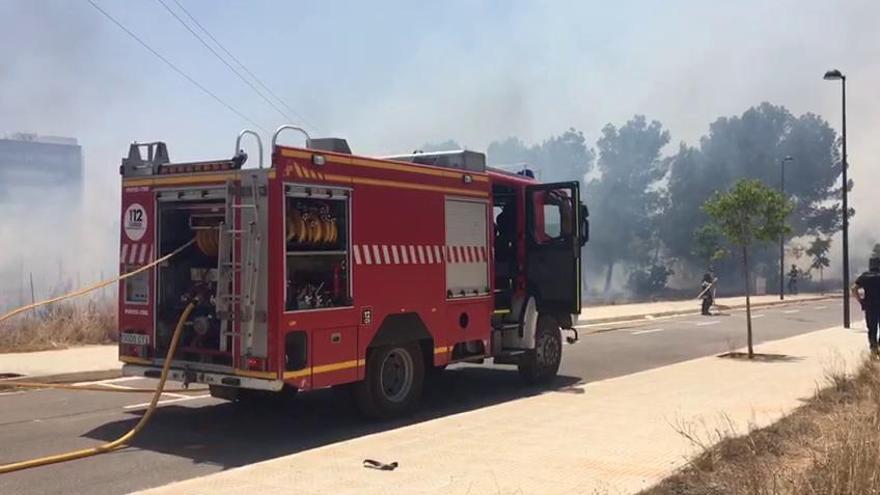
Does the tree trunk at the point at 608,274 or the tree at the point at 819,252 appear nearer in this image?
the tree at the point at 819,252

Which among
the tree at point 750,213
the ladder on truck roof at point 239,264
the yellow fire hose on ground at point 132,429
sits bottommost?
the yellow fire hose on ground at point 132,429

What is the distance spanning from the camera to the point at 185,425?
828 cm

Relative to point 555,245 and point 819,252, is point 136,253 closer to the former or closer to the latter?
point 555,245

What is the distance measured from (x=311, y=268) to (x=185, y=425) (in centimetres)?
209

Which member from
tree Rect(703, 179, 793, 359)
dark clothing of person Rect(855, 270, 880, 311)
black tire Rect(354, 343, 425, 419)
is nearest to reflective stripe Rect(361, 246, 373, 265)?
black tire Rect(354, 343, 425, 419)

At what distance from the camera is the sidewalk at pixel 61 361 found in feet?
38.2

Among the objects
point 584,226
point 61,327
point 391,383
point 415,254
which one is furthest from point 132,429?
point 61,327

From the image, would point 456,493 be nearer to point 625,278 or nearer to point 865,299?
point 865,299

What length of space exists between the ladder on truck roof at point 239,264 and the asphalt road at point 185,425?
96 cm

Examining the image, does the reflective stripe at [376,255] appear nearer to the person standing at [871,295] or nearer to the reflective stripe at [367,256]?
the reflective stripe at [367,256]

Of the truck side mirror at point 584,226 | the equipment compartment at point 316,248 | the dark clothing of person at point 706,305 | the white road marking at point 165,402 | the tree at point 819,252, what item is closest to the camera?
the equipment compartment at point 316,248

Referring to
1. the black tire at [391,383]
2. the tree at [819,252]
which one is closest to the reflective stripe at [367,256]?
the black tire at [391,383]

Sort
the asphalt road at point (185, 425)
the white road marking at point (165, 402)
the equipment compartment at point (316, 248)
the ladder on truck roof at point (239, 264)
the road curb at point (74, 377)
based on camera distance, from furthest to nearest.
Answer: the road curb at point (74, 377)
the white road marking at point (165, 402)
the equipment compartment at point (316, 248)
the ladder on truck roof at point (239, 264)
the asphalt road at point (185, 425)

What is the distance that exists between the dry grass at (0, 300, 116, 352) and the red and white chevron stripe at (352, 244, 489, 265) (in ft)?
27.6
